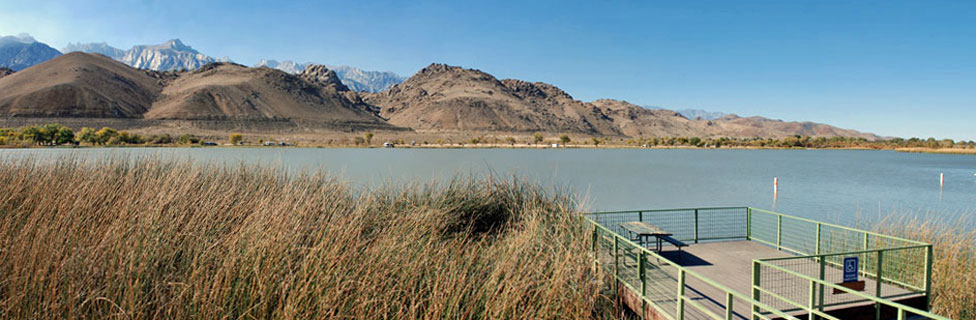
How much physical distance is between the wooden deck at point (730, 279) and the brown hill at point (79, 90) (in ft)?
270

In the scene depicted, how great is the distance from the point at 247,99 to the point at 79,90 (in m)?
23.3

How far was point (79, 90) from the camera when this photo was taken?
7369 cm

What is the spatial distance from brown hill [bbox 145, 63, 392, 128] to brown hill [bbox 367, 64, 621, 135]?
20.8 metres

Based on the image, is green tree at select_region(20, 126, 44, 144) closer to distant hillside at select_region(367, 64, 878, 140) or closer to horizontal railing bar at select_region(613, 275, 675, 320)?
horizontal railing bar at select_region(613, 275, 675, 320)

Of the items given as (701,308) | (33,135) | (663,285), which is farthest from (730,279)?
(33,135)

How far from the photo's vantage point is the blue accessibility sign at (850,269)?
5137 mm

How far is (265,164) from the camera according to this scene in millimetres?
10430

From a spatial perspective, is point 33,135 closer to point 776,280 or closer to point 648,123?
point 776,280

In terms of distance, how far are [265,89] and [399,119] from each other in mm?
38487

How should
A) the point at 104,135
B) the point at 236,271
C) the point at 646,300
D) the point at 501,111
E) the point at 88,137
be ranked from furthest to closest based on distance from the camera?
1. the point at 501,111
2. the point at 104,135
3. the point at 88,137
4. the point at 646,300
5. the point at 236,271

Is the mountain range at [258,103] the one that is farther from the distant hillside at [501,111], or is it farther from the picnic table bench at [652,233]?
the picnic table bench at [652,233]

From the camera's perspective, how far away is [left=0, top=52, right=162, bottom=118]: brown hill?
67.3 meters

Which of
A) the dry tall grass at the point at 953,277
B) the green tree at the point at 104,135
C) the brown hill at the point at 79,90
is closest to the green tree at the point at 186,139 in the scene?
the green tree at the point at 104,135

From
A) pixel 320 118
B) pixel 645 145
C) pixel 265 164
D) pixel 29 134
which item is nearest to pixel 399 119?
pixel 320 118
